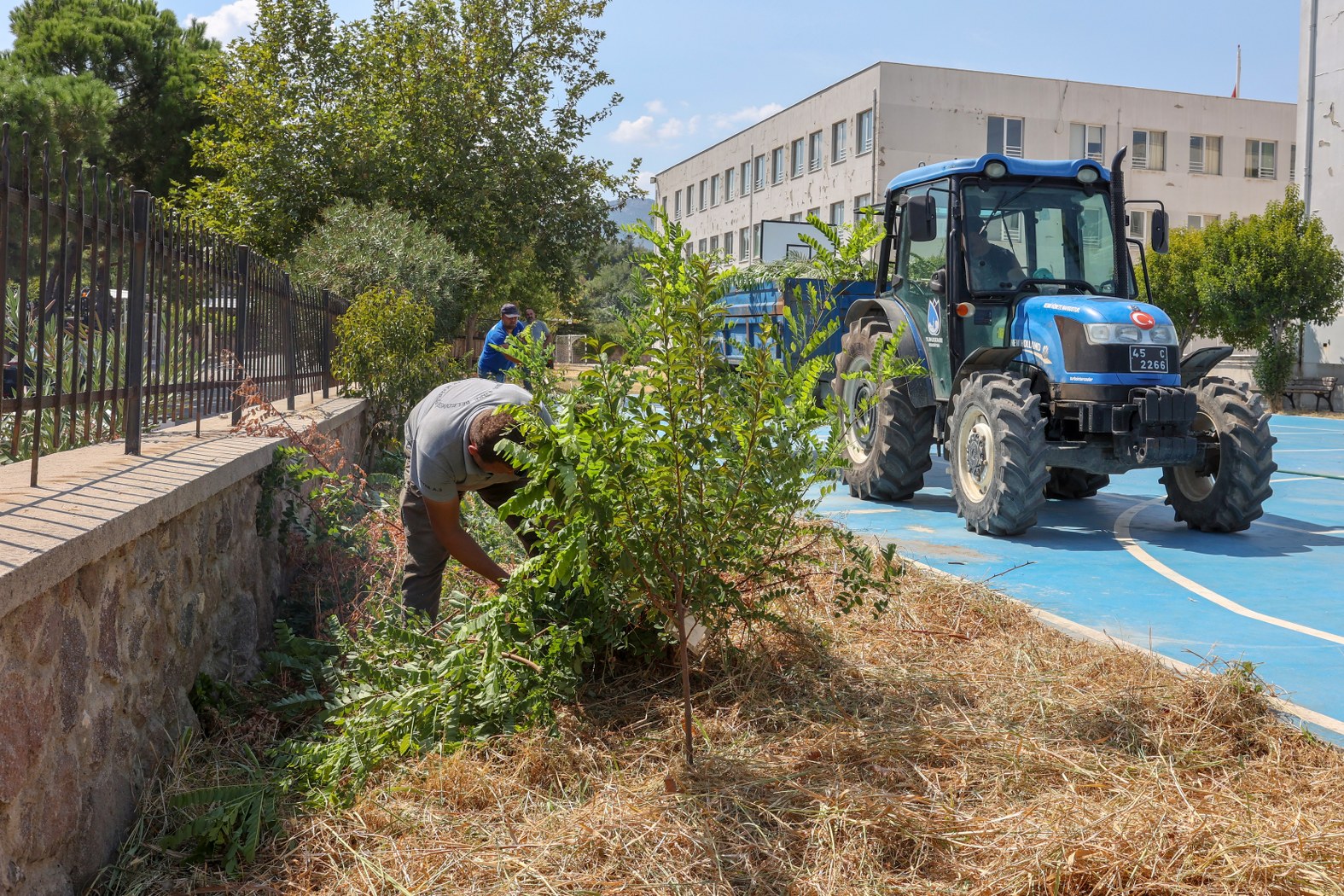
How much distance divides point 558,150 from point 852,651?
1963cm

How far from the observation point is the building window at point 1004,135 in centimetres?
3688

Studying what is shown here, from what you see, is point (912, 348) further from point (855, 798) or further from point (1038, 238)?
point (855, 798)

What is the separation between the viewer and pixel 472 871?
117 inches

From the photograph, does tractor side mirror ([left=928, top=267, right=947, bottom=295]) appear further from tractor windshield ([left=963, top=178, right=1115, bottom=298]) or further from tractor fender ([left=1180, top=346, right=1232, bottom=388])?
tractor fender ([left=1180, top=346, right=1232, bottom=388])

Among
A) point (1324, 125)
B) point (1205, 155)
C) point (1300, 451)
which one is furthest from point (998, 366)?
point (1205, 155)

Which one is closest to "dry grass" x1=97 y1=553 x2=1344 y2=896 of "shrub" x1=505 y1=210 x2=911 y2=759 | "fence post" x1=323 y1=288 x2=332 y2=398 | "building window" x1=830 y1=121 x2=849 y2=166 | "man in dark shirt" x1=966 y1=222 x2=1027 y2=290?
"shrub" x1=505 y1=210 x2=911 y2=759

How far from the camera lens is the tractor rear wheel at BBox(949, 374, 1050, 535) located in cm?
802

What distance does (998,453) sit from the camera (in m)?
8.13

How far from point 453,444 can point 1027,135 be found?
36581mm

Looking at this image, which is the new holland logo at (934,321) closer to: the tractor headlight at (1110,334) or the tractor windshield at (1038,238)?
the tractor windshield at (1038,238)

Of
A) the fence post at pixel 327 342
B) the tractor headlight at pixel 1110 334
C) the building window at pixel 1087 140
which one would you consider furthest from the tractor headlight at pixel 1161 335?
the building window at pixel 1087 140

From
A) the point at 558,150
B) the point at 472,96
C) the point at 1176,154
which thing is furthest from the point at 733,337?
the point at 1176,154

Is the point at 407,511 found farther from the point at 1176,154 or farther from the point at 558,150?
the point at 1176,154

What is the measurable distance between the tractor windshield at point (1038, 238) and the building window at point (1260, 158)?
35751mm
